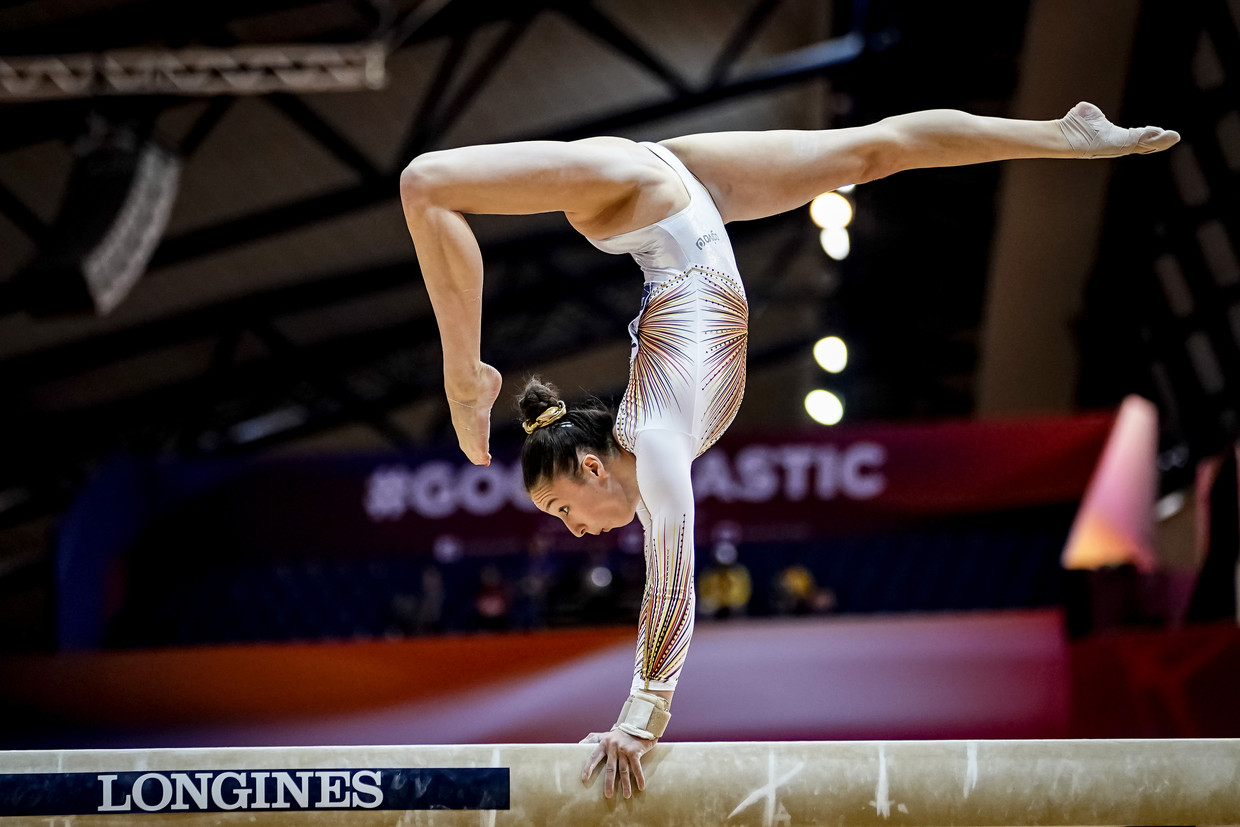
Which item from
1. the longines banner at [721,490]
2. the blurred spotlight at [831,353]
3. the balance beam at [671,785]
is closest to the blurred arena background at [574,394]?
the longines banner at [721,490]

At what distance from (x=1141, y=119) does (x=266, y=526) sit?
6.57 meters

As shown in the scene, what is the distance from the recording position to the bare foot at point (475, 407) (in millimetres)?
2600

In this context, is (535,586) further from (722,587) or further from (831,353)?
(831,353)

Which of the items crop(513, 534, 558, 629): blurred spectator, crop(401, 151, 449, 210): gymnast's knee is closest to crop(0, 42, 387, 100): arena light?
crop(513, 534, 558, 629): blurred spectator

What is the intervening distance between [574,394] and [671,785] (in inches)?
220

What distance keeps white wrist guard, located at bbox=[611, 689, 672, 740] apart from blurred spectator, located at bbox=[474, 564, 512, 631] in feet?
18.2

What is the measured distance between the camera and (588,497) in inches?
102

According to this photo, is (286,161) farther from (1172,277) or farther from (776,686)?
(1172,277)

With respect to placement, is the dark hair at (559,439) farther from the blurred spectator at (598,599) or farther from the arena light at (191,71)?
the blurred spectator at (598,599)

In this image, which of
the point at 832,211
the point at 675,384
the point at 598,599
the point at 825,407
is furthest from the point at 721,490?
the point at 825,407

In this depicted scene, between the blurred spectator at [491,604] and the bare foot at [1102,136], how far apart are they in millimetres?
5766

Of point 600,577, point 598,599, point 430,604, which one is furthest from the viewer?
point 600,577

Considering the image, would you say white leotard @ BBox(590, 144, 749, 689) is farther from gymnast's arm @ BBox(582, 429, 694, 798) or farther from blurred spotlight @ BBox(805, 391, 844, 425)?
blurred spotlight @ BBox(805, 391, 844, 425)

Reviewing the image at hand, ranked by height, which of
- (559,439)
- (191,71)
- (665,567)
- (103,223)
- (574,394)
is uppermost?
(191,71)
